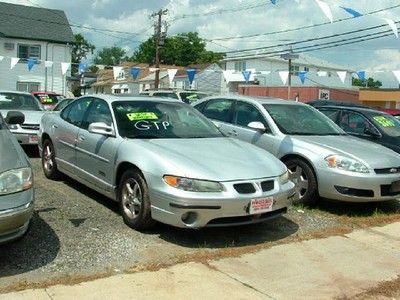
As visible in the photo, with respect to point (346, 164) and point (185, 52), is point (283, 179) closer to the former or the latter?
point (346, 164)

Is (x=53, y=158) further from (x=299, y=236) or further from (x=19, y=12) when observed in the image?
(x=19, y=12)

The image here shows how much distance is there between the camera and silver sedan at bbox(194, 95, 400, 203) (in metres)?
6.49

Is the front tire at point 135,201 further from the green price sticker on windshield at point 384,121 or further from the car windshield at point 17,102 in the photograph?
the car windshield at point 17,102

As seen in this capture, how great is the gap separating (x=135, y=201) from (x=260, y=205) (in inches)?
51.6

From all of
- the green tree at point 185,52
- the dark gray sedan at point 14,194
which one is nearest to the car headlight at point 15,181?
the dark gray sedan at point 14,194

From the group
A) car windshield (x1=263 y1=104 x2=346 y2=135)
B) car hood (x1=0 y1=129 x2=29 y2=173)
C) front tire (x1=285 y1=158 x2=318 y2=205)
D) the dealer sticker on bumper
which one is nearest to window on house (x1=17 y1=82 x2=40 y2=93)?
car windshield (x1=263 y1=104 x2=346 y2=135)

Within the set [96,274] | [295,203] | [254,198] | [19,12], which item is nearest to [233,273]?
[254,198]

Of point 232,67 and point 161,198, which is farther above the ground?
point 232,67

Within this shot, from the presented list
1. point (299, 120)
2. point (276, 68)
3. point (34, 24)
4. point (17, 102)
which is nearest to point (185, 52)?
point (276, 68)

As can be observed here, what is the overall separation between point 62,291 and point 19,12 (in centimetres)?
3415

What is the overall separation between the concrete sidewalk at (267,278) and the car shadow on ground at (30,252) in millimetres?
533

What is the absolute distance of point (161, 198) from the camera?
16.2 ft

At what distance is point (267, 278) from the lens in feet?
14.5

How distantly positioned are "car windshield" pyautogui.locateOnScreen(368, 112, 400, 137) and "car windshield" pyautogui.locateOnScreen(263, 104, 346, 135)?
1.75 meters
